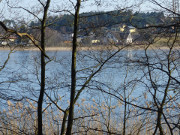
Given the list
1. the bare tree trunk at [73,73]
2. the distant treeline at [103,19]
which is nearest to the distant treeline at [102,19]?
the distant treeline at [103,19]

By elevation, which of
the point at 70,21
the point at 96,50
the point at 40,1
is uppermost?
the point at 40,1

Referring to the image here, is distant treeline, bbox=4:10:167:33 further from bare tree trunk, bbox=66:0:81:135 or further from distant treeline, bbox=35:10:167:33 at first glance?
bare tree trunk, bbox=66:0:81:135

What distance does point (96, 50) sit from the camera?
488cm

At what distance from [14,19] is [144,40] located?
2465 millimetres

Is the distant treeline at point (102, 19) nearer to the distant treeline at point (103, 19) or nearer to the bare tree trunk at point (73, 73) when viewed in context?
the distant treeline at point (103, 19)

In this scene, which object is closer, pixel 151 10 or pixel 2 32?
pixel 151 10

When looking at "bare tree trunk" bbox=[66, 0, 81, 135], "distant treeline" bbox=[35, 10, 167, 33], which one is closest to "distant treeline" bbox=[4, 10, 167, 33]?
"distant treeline" bbox=[35, 10, 167, 33]

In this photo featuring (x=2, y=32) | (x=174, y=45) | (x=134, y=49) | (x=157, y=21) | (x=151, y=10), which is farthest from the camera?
(x=2, y=32)

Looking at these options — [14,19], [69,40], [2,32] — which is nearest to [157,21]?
[69,40]

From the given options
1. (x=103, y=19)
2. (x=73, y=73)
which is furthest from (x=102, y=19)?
(x=73, y=73)

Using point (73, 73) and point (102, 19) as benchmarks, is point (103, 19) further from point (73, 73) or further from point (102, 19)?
point (73, 73)

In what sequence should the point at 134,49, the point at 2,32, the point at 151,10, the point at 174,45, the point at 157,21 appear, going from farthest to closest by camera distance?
the point at 2,32
the point at 134,49
the point at 174,45
the point at 157,21
the point at 151,10

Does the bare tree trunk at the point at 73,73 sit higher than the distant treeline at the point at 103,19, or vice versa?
the distant treeline at the point at 103,19

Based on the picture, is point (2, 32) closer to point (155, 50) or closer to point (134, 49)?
point (134, 49)
